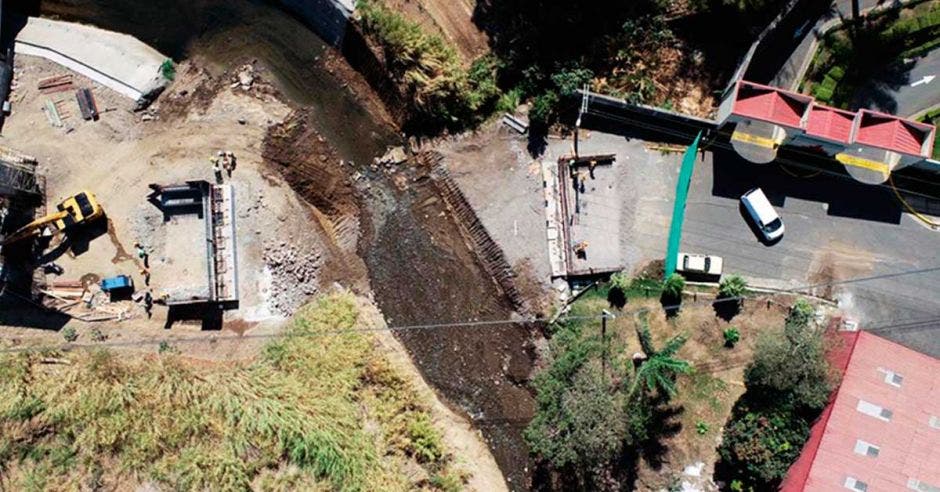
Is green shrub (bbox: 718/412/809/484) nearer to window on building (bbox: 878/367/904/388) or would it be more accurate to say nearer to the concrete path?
window on building (bbox: 878/367/904/388)

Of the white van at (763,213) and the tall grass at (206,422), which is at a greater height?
the white van at (763,213)

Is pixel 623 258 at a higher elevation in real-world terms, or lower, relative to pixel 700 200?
lower

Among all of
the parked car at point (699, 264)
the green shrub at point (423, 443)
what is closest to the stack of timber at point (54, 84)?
the green shrub at point (423, 443)

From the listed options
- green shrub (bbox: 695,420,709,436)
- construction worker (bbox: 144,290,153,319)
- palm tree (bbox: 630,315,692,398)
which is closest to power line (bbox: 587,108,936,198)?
palm tree (bbox: 630,315,692,398)

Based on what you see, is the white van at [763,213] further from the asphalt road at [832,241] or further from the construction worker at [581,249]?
the construction worker at [581,249]

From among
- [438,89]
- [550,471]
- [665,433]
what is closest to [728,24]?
[438,89]

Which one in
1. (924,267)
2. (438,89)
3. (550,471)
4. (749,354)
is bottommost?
(550,471)

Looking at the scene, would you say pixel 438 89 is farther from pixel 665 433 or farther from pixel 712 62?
pixel 665 433
